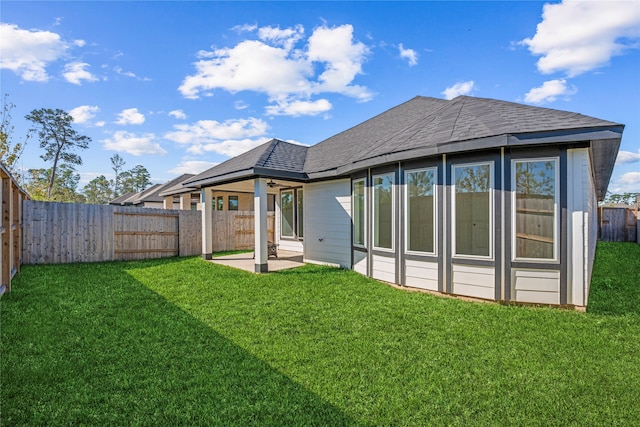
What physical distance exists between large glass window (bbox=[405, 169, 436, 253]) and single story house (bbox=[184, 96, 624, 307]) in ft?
0.07

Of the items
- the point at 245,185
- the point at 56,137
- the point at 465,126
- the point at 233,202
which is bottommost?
the point at 233,202

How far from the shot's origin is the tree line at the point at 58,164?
16453 mm

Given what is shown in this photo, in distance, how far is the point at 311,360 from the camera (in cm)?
340

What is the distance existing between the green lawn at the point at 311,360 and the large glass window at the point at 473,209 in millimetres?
1045

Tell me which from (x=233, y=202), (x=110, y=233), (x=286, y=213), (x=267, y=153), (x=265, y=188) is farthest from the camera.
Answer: (x=233, y=202)

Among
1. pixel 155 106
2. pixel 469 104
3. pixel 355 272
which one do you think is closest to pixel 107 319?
pixel 355 272

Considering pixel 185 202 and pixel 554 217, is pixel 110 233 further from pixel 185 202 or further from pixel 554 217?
pixel 554 217

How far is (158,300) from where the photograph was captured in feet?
18.7

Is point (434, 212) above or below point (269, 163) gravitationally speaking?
below

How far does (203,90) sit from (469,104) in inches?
418

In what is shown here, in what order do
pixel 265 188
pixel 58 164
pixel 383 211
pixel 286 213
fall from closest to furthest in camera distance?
pixel 383 211, pixel 265 188, pixel 286 213, pixel 58 164

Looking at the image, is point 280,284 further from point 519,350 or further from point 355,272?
point 519,350

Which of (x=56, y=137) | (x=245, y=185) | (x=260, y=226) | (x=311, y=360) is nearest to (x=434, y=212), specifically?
(x=311, y=360)

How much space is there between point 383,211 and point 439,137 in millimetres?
1996
